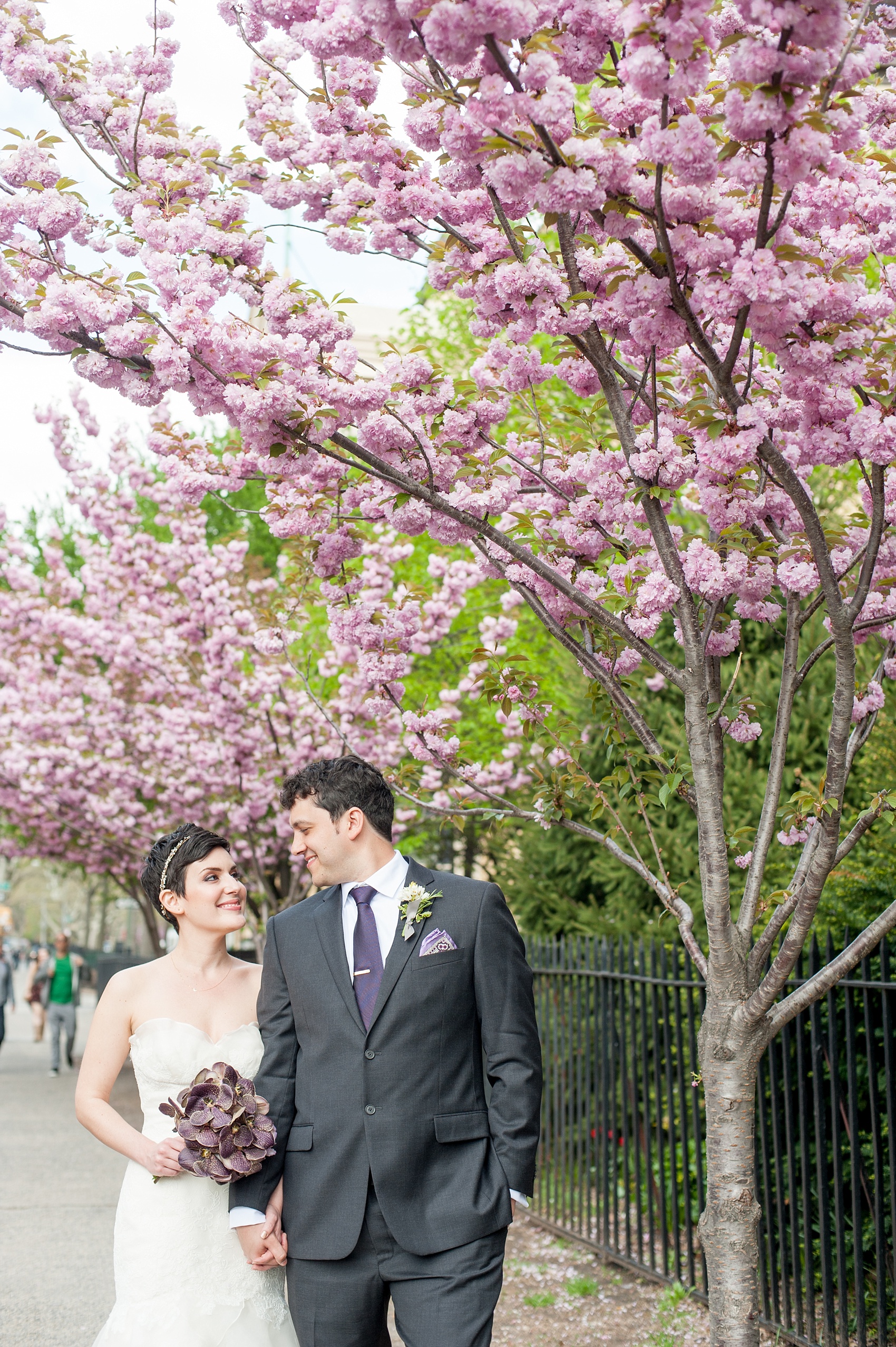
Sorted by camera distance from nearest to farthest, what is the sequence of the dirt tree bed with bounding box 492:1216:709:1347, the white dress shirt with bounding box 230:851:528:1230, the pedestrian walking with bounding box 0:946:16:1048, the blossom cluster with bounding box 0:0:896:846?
the blossom cluster with bounding box 0:0:896:846 < the white dress shirt with bounding box 230:851:528:1230 < the dirt tree bed with bounding box 492:1216:709:1347 < the pedestrian walking with bounding box 0:946:16:1048

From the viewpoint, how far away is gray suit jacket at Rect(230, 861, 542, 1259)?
9.83 feet

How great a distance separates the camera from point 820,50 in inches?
92.1

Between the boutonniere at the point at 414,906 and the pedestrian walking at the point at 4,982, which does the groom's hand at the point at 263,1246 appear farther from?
the pedestrian walking at the point at 4,982

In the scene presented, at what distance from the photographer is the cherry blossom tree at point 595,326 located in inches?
107

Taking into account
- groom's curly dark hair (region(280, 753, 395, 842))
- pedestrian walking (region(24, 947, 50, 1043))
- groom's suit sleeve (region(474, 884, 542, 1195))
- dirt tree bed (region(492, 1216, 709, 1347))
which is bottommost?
dirt tree bed (region(492, 1216, 709, 1347))

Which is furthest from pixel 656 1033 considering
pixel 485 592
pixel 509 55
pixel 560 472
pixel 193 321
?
→ pixel 485 592

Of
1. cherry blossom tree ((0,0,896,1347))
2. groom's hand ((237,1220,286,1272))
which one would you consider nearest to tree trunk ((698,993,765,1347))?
cherry blossom tree ((0,0,896,1347))

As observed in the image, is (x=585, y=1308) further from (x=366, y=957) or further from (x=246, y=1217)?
(x=366, y=957)

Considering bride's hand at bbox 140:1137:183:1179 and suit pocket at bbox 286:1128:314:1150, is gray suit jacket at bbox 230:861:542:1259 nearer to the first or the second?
suit pocket at bbox 286:1128:314:1150

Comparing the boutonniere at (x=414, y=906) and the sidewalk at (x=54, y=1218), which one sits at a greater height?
the boutonniere at (x=414, y=906)

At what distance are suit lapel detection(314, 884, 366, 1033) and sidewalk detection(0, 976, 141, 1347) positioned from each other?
335 centimetres

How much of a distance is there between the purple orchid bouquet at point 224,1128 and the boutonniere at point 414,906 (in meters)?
0.58

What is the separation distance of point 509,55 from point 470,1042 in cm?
263

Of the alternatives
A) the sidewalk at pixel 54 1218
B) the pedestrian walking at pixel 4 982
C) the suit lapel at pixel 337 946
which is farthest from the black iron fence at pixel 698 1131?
the pedestrian walking at pixel 4 982
